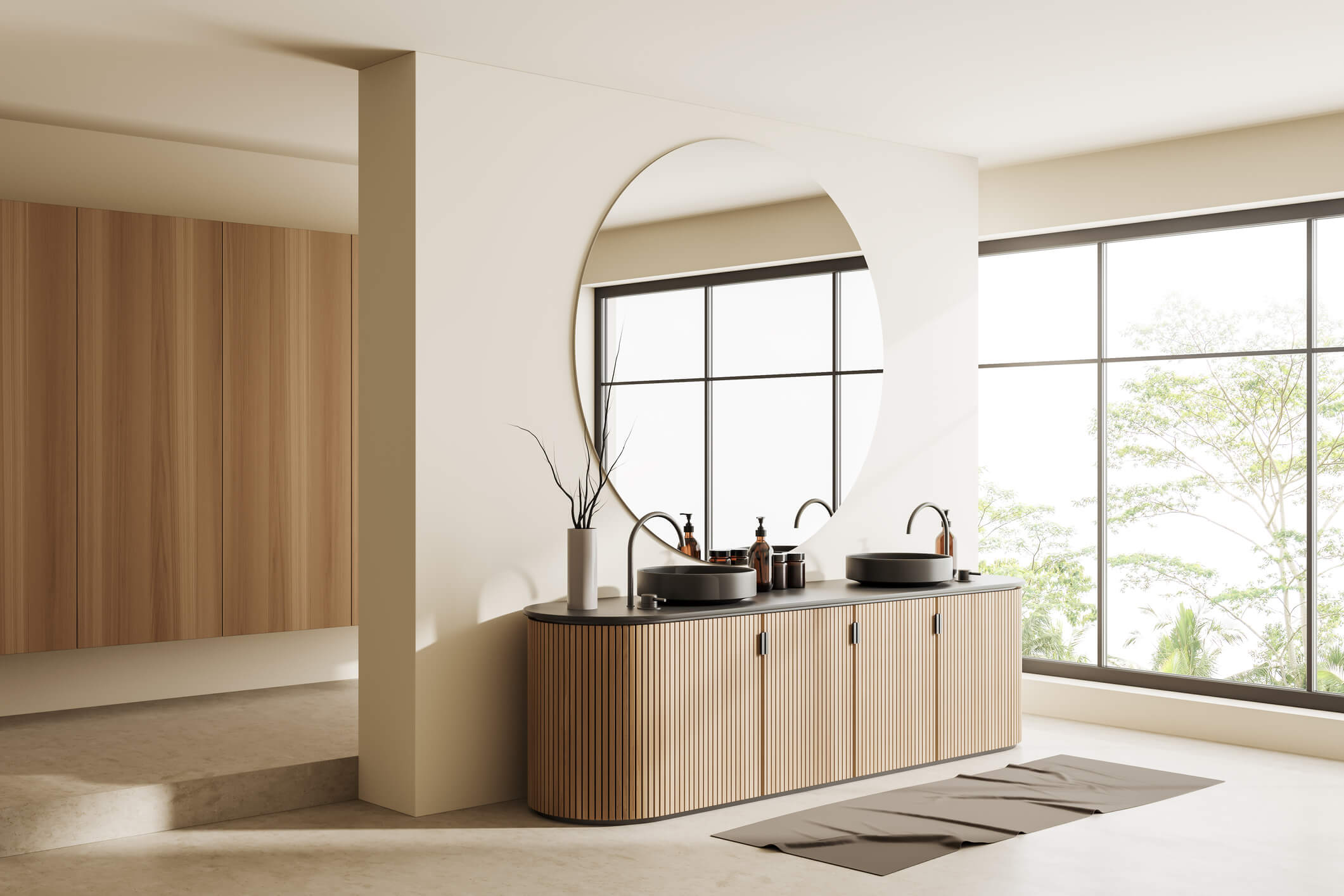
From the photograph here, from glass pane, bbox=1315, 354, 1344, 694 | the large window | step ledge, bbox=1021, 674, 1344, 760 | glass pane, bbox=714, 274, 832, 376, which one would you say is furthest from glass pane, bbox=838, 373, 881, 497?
glass pane, bbox=1315, 354, 1344, 694

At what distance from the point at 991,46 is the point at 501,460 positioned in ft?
7.52

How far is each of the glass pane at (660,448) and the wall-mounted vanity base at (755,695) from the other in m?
0.49

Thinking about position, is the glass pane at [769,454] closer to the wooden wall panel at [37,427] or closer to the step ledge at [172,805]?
the step ledge at [172,805]

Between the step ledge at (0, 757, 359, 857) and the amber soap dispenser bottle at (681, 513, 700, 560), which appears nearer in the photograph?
the step ledge at (0, 757, 359, 857)

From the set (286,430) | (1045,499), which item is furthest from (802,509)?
(1045,499)

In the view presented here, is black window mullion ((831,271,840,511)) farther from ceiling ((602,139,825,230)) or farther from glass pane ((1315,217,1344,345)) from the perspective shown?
glass pane ((1315,217,1344,345))

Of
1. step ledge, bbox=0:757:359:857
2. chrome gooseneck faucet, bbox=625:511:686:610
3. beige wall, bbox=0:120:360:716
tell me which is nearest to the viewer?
step ledge, bbox=0:757:359:857

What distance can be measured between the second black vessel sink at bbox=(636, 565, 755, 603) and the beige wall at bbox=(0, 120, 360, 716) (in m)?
2.28

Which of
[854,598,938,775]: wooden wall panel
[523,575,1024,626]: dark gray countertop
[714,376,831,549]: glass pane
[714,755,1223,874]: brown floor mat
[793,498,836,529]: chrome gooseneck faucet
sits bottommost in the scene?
[714,755,1223,874]: brown floor mat

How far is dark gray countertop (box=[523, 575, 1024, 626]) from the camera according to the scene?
4.19 metres

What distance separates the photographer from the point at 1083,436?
14.5m

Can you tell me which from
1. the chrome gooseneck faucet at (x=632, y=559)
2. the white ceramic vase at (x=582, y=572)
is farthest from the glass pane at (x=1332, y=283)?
the white ceramic vase at (x=582, y=572)

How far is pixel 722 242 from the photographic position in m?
5.13

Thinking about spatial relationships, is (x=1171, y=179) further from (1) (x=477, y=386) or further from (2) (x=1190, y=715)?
(1) (x=477, y=386)
